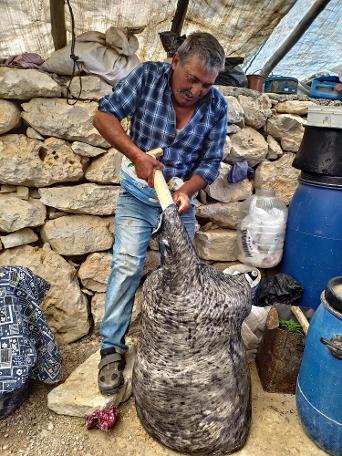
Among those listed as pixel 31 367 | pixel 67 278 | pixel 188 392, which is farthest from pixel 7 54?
pixel 188 392

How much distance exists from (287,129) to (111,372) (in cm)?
235

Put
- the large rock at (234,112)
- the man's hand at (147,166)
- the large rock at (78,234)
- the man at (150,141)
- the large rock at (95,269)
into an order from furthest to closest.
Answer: the large rock at (234,112)
the large rock at (95,269)
the large rock at (78,234)
the man at (150,141)
the man's hand at (147,166)

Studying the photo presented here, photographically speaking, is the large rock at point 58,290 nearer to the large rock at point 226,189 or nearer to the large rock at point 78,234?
the large rock at point 78,234

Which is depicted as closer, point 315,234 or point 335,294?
point 335,294

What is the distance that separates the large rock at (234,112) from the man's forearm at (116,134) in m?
1.24

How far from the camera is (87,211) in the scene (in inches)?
111

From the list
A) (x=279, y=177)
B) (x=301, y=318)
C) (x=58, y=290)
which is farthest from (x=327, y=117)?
(x=58, y=290)

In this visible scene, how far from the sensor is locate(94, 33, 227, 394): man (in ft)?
6.88

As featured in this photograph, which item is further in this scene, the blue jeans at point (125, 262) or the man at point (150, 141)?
the blue jeans at point (125, 262)

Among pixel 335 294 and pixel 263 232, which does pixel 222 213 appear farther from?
pixel 335 294

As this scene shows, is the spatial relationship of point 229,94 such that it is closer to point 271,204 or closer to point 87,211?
point 271,204

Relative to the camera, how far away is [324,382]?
1.89m

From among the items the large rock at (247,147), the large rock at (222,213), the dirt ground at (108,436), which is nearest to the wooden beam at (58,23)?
the large rock at (247,147)

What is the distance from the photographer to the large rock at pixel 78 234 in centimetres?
280
